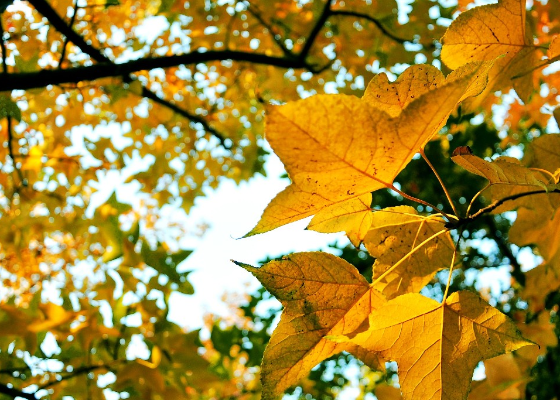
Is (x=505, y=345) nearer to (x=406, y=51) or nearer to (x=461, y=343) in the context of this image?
(x=461, y=343)

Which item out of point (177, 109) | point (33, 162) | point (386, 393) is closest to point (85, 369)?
point (386, 393)

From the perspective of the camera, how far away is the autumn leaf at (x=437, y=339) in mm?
552

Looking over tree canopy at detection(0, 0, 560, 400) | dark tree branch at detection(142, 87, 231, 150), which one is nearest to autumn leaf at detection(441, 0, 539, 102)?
tree canopy at detection(0, 0, 560, 400)

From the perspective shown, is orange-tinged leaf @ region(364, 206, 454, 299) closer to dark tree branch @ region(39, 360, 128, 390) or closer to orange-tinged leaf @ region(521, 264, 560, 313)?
orange-tinged leaf @ region(521, 264, 560, 313)

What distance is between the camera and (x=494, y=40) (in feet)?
2.18

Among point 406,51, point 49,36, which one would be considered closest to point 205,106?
point 49,36

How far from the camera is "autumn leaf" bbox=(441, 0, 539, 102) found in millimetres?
640

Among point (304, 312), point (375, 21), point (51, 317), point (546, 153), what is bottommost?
point (304, 312)

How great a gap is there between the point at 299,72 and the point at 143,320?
166cm

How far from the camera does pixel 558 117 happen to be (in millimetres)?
745

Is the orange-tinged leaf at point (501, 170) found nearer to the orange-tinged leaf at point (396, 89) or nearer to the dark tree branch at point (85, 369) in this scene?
the orange-tinged leaf at point (396, 89)

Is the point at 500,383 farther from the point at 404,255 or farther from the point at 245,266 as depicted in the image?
the point at 245,266

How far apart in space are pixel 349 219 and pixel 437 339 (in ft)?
0.59

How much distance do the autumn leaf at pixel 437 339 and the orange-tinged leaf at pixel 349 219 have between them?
0.10 metres
